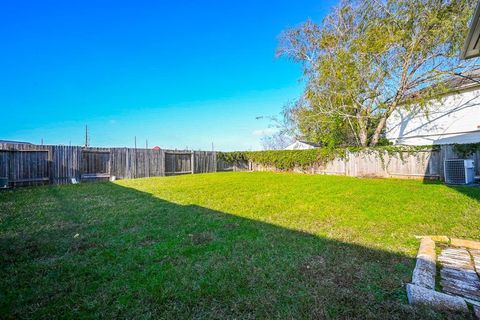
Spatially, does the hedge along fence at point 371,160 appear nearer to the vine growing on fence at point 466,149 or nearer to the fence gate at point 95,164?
the vine growing on fence at point 466,149

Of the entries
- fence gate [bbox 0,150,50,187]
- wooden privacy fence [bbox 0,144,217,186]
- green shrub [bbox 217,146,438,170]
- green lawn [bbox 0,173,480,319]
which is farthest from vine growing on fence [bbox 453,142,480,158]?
fence gate [bbox 0,150,50,187]

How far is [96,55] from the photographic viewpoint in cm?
1027

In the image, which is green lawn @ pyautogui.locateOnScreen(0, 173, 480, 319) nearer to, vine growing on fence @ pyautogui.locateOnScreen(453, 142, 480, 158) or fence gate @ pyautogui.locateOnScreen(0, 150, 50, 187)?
vine growing on fence @ pyautogui.locateOnScreen(453, 142, 480, 158)

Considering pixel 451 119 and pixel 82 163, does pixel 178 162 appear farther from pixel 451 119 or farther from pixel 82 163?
pixel 451 119

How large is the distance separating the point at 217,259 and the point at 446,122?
1583 centimetres

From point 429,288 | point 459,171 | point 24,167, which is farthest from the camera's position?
point 24,167

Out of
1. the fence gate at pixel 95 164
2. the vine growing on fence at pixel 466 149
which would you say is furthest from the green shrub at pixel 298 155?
the fence gate at pixel 95 164

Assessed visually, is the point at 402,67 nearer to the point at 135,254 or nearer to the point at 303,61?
the point at 303,61

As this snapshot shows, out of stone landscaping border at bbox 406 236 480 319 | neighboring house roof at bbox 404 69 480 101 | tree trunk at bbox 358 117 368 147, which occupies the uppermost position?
neighboring house roof at bbox 404 69 480 101

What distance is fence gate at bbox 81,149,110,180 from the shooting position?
10.5 m

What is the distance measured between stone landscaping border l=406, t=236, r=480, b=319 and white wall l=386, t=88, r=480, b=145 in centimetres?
1147

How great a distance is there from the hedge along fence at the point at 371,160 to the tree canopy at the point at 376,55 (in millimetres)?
1645

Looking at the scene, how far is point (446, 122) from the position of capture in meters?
12.5

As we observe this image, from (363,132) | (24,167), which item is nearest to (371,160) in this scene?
(363,132)
